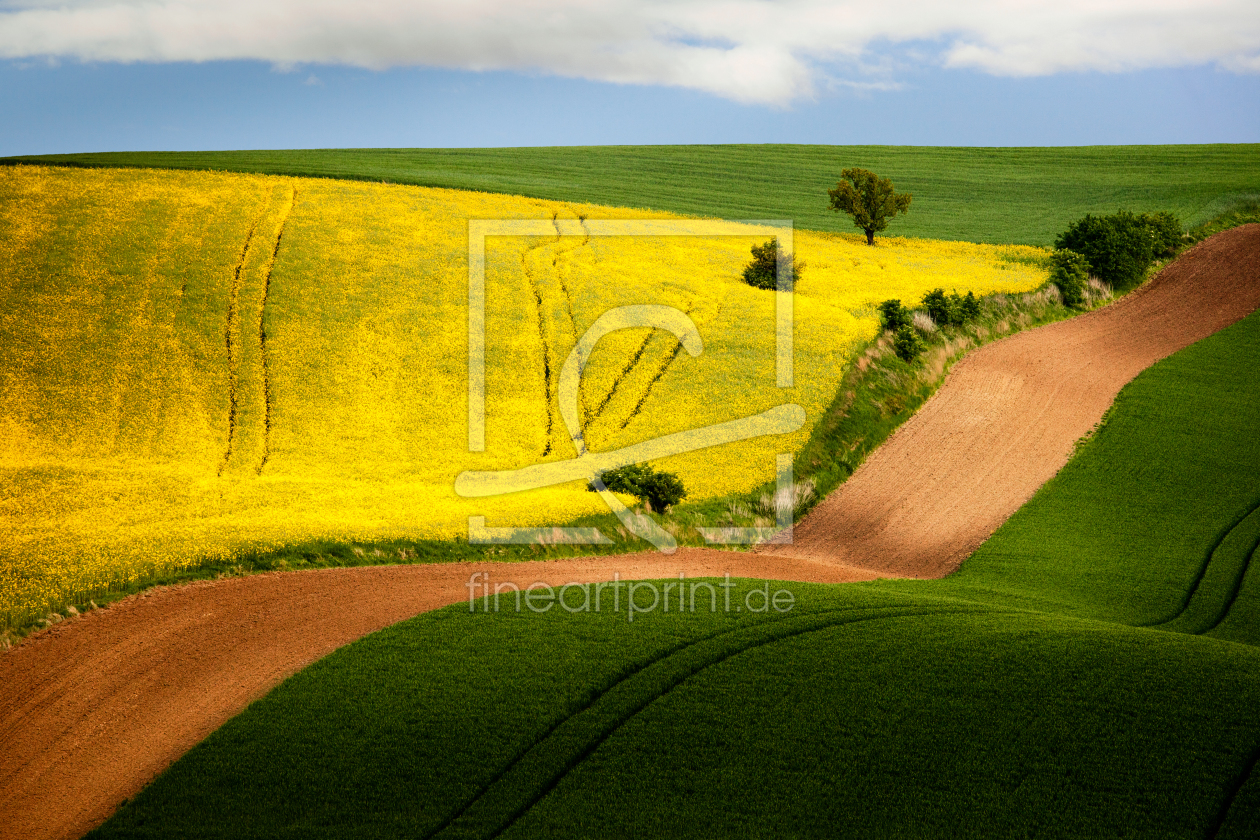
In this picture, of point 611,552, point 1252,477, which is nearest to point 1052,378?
point 1252,477

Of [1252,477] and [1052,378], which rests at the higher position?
[1052,378]

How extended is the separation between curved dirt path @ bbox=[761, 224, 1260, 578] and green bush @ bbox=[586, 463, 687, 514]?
125 inches

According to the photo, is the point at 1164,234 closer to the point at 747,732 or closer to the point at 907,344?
the point at 907,344

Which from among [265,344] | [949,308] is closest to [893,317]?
[949,308]

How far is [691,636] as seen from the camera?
52.1 ft

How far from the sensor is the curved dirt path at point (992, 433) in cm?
2578

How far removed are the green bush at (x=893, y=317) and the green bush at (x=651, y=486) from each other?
585 inches

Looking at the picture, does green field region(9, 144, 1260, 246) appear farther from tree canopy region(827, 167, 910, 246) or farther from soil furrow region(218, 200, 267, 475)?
soil furrow region(218, 200, 267, 475)

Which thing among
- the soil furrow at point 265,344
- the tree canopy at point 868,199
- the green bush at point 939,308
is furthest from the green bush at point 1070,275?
the soil furrow at point 265,344

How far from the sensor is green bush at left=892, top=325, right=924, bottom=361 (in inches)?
1380

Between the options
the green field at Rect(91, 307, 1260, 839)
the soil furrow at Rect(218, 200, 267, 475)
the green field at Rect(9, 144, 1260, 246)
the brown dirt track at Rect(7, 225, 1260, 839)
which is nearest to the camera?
the green field at Rect(91, 307, 1260, 839)

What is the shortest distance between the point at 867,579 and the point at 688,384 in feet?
37.9

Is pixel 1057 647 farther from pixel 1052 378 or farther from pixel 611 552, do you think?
pixel 1052 378

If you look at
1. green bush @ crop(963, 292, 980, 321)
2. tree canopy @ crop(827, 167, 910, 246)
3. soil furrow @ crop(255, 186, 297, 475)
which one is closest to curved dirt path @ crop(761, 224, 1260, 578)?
green bush @ crop(963, 292, 980, 321)
